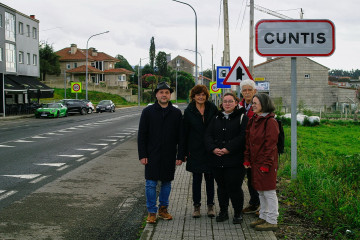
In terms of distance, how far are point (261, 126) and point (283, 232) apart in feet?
4.06

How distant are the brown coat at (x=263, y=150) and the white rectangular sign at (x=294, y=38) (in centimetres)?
192

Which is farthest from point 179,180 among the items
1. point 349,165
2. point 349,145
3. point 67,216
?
point 349,145

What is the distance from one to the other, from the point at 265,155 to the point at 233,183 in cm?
67

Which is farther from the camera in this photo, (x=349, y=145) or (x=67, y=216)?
(x=349, y=145)

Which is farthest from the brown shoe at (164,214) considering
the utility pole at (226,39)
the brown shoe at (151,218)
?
the utility pole at (226,39)

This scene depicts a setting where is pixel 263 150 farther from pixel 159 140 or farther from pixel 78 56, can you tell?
pixel 78 56

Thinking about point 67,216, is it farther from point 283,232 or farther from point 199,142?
point 283,232

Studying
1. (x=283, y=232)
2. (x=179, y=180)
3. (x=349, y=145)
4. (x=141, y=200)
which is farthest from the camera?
(x=349, y=145)

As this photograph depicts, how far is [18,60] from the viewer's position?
4412 centimetres

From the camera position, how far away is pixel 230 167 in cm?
547

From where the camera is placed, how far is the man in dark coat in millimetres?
5648

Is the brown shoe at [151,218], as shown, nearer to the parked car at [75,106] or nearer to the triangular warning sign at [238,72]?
the triangular warning sign at [238,72]

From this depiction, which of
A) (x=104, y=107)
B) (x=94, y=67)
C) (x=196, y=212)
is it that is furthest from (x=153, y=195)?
(x=94, y=67)

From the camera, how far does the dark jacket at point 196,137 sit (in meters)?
5.70
